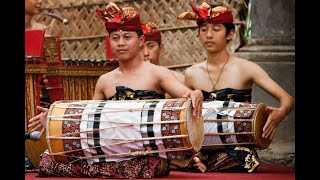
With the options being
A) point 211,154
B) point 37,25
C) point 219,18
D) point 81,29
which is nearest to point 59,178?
point 211,154

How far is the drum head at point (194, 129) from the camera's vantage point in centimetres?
691

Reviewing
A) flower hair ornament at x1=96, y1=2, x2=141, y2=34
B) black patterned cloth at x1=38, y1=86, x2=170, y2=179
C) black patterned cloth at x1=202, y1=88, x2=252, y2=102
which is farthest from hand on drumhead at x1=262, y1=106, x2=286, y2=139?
flower hair ornament at x1=96, y1=2, x2=141, y2=34

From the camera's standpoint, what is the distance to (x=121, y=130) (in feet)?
23.1

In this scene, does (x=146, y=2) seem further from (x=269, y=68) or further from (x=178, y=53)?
(x=269, y=68)

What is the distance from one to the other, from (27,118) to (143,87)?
116cm

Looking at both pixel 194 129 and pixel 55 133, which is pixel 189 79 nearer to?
pixel 194 129

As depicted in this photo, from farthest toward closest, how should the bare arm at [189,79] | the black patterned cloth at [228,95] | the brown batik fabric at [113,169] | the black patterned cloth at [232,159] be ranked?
the bare arm at [189,79] < the black patterned cloth at [228,95] < the black patterned cloth at [232,159] < the brown batik fabric at [113,169]

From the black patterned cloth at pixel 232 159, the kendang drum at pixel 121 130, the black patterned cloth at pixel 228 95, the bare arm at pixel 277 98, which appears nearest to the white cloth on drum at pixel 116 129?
the kendang drum at pixel 121 130

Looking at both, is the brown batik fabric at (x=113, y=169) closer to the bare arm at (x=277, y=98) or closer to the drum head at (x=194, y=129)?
the drum head at (x=194, y=129)

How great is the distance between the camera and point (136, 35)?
772 cm

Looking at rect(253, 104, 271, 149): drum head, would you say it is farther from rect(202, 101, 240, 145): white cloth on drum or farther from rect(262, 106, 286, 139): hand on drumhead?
rect(202, 101, 240, 145): white cloth on drum

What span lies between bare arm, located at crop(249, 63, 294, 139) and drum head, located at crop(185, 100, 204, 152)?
894mm

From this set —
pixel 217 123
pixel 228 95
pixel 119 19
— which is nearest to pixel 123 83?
pixel 119 19

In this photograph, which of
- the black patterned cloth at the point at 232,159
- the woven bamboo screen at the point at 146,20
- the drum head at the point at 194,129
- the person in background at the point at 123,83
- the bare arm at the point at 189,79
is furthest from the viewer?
the woven bamboo screen at the point at 146,20
